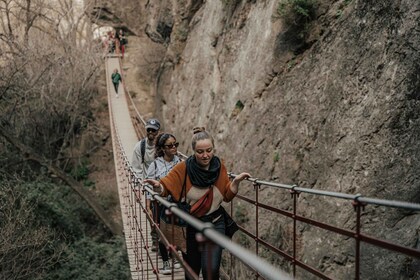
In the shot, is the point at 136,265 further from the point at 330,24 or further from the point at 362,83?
the point at 330,24

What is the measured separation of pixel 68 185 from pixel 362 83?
1511 centimetres

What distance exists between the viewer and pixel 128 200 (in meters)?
8.52

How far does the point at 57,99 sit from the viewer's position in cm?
2122

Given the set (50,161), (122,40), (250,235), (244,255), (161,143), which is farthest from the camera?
(122,40)

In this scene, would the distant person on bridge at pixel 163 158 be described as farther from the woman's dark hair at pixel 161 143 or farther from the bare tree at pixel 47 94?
the bare tree at pixel 47 94

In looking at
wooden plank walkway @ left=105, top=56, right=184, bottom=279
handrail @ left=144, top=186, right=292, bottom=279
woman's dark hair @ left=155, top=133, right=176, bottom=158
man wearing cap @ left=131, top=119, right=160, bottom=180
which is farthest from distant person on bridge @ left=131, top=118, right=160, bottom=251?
handrail @ left=144, top=186, right=292, bottom=279

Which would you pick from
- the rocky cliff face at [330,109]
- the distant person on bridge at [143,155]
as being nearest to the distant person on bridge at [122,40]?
the rocky cliff face at [330,109]

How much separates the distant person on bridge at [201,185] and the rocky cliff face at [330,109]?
2399mm

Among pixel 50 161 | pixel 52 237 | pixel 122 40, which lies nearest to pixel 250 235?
pixel 52 237

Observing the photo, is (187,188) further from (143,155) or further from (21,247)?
(21,247)

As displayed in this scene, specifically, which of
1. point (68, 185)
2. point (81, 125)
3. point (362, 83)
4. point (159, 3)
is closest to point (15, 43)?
point (68, 185)

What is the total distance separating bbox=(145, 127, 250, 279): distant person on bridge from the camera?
373cm

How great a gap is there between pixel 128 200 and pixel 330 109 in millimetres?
3497

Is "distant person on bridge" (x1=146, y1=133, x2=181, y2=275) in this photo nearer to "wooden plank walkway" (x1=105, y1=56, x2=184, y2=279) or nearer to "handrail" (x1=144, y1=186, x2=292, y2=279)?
"wooden plank walkway" (x1=105, y1=56, x2=184, y2=279)
